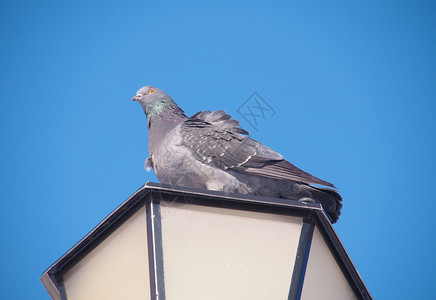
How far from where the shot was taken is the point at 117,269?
98.3 inches

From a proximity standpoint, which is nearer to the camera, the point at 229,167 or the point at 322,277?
the point at 322,277

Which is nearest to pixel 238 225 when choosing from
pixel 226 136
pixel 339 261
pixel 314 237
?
pixel 314 237

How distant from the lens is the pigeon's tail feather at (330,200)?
4.66m

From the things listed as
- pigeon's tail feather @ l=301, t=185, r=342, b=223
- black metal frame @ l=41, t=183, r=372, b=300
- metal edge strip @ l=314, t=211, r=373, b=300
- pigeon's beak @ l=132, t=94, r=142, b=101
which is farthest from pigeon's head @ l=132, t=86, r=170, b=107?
metal edge strip @ l=314, t=211, r=373, b=300

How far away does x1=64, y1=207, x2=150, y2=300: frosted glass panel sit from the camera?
7.83 feet

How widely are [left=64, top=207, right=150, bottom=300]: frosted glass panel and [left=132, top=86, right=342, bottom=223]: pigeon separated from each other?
2.27m

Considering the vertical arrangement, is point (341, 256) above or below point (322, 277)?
above

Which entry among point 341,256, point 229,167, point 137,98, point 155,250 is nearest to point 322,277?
point 341,256

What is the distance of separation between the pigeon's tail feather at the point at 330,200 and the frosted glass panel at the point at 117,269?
2.71 metres

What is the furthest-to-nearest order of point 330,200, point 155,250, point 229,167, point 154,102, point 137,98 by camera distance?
1. point 137,98
2. point 154,102
3. point 229,167
4. point 330,200
5. point 155,250

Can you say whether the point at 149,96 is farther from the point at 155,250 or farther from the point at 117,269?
the point at 155,250

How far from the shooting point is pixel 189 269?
2373mm

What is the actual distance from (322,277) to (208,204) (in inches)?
30.0

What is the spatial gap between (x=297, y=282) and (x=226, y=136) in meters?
2.96
